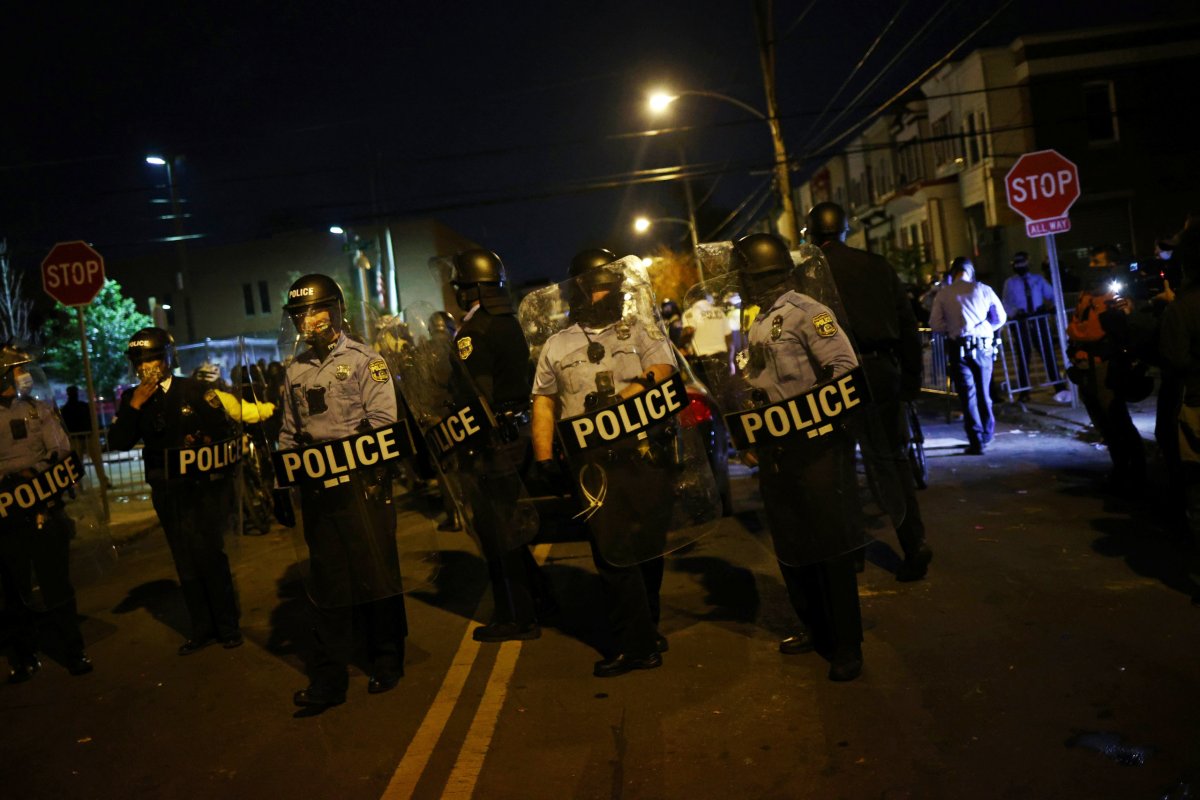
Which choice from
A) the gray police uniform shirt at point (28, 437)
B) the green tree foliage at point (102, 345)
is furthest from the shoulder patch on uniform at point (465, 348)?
the green tree foliage at point (102, 345)

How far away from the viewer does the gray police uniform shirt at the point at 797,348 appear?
5.40m

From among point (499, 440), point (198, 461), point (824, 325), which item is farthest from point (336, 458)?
point (824, 325)

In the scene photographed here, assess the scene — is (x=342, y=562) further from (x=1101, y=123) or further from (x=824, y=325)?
(x=1101, y=123)

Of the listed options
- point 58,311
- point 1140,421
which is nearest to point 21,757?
point 1140,421

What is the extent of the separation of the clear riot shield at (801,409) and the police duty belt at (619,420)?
30 centimetres

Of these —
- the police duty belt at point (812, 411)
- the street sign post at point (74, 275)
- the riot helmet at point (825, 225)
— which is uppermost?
the street sign post at point (74, 275)

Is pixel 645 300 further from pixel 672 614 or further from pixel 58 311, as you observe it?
pixel 58 311

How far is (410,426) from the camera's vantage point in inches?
244

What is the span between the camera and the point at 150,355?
7.23 meters

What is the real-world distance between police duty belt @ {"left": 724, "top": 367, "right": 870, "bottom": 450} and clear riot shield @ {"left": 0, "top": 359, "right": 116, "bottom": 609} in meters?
4.51

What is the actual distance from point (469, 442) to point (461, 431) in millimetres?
79

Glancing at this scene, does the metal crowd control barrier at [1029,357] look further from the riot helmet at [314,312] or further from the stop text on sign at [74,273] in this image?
the riot helmet at [314,312]

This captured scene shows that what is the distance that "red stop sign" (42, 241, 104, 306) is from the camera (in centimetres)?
1394

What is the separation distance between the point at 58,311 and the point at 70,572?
5381 centimetres
